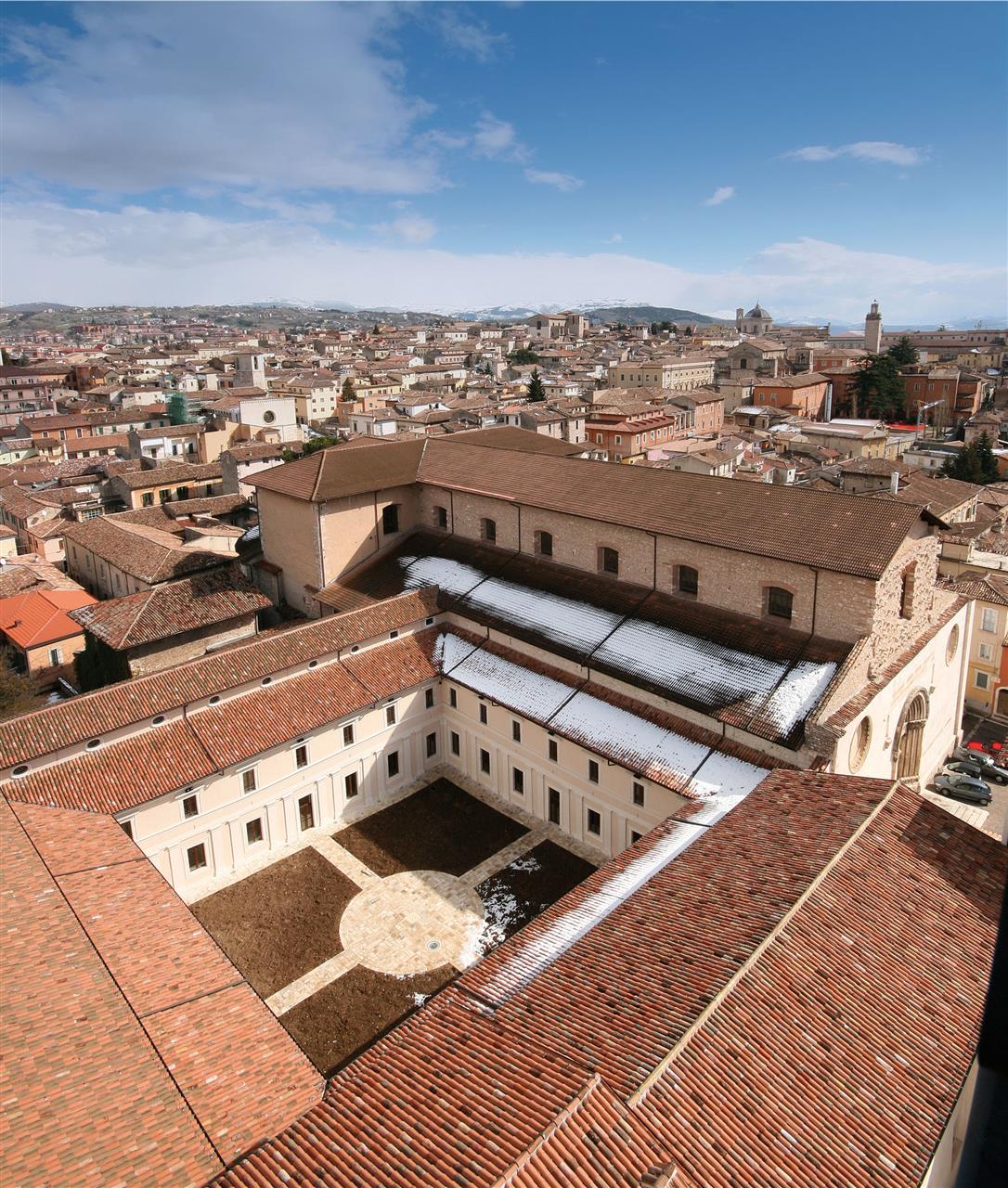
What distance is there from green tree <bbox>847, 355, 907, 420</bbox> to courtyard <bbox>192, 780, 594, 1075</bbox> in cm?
7898

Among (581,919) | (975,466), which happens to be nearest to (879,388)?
(975,466)

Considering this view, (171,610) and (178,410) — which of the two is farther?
(178,410)

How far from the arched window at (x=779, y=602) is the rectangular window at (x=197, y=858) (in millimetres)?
14733

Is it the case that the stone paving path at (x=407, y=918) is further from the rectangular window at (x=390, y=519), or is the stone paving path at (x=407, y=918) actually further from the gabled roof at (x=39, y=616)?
the gabled roof at (x=39, y=616)

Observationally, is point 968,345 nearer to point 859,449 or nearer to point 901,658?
point 859,449

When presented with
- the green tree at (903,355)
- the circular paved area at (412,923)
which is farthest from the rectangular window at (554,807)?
the green tree at (903,355)

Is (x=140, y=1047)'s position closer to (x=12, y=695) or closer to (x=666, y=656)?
(x=666, y=656)

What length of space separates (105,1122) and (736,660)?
1451 centimetres

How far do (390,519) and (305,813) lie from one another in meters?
11.6

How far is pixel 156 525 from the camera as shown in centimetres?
3831

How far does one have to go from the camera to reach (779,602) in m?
19.5

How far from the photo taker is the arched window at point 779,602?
63.1ft

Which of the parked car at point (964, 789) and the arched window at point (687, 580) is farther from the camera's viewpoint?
the parked car at point (964, 789)

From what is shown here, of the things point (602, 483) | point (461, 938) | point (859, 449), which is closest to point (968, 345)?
point (859, 449)
